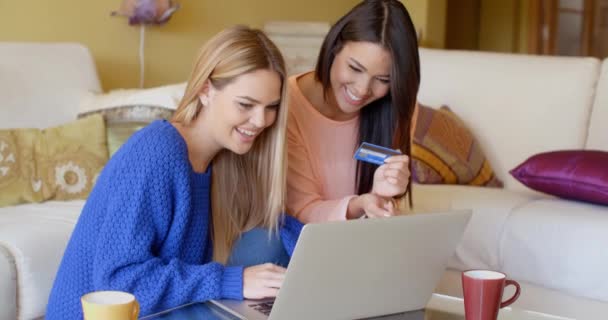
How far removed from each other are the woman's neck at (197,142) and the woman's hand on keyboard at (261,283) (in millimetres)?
277

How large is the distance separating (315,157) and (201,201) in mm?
483

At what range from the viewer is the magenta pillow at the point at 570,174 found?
2494mm

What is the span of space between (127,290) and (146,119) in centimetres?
156

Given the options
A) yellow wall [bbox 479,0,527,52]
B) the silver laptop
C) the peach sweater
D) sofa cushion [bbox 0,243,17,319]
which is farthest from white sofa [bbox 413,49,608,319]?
yellow wall [bbox 479,0,527,52]

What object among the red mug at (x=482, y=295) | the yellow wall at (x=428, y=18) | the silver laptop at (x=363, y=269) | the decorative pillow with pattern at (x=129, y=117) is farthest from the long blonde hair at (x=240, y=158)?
the yellow wall at (x=428, y=18)

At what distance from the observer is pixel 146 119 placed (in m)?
2.96

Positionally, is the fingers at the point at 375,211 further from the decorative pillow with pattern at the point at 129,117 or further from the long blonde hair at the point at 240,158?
the decorative pillow with pattern at the point at 129,117

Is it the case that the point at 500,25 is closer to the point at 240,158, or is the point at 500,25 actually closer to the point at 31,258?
the point at 31,258

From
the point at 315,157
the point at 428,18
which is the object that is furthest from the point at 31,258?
the point at 428,18

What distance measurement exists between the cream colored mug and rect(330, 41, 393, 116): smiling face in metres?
0.94

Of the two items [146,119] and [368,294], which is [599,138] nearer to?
[146,119]

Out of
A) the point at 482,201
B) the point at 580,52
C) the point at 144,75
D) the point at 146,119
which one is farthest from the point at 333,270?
the point at 580,52

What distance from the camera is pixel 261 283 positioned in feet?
4.84

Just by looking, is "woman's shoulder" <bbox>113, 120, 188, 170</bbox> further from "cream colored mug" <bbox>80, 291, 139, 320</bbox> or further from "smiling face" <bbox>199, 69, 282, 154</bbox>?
"cream colored mug" <bbox>80, 291, 139, 320</bbox>
